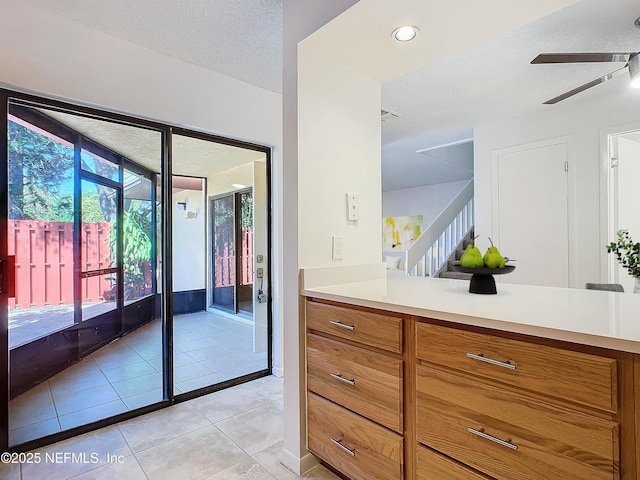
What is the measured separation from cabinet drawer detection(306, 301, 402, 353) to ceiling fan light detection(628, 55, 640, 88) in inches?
76.9

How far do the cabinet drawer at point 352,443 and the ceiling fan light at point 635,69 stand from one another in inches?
89.2

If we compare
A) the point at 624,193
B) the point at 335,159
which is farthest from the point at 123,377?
the point at 624,193

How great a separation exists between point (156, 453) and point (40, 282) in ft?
4.14

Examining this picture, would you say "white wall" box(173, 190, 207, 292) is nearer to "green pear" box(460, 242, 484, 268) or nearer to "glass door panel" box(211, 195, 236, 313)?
"glass door panel" box(211, 195, 236, 313)

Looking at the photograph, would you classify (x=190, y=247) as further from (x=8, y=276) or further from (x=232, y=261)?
(x=8, y=276)

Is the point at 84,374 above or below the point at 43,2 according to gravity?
below

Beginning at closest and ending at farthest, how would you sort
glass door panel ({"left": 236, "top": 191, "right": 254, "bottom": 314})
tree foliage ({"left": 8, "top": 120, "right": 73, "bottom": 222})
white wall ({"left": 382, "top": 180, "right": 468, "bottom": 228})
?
tree foliage ({"left": 8, "top": 120, "right": 73, "bottom": 222}) < glass door panel ({"left": 236, "top": 191, "right": 254, "bottom": 314}) < white wall ({"left": 382, "top": 180, "right": 468, "bottom": 228})

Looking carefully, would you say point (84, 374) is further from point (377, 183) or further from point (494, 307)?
point (494, 307)

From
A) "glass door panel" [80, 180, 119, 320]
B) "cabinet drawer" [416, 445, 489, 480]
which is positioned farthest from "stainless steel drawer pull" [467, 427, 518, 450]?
"glass door panel" [80, 180, 119, 320]

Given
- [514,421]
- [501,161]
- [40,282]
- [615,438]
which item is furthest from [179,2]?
[501,161]

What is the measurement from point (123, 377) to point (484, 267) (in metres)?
2.58

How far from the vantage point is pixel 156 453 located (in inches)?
75.6

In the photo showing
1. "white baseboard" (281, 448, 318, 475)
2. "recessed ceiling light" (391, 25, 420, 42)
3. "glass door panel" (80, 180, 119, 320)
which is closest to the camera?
"recessed ceiling light" (391, 25, 420, 42)

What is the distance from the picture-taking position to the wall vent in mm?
3363
